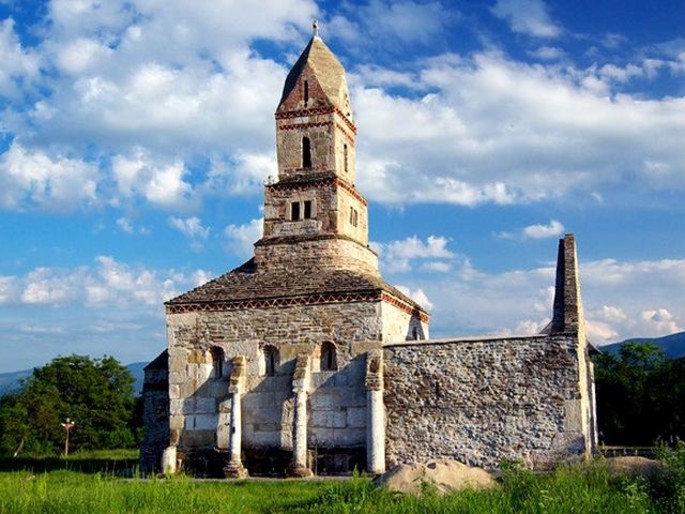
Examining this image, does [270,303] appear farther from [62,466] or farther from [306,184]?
[62,466]

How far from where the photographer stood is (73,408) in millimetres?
56094

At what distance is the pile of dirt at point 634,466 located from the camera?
16109 mm

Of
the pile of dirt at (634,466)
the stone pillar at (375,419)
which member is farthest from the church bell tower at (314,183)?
the pile of dirt at (634,466)

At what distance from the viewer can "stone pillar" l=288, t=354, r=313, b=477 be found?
79.3 feet

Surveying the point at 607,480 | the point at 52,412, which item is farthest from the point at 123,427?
the point at 607,480

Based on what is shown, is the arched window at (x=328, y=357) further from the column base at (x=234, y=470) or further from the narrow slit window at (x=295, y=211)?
the narrow slit window at (x=295, y=211)

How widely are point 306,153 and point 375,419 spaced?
982 centimetres

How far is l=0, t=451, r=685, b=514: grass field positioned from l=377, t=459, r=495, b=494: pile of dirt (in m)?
0.39

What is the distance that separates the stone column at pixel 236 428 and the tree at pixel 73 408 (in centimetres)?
2897

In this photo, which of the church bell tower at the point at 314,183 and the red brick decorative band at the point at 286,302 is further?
the church bell tower at the point at 314,183

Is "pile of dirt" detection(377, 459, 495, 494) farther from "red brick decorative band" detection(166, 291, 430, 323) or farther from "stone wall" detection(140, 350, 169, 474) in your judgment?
"stone wall" detection(140, 350, 169, 474)

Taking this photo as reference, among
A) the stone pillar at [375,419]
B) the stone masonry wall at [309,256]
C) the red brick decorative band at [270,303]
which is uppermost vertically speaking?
the stone masonry wall at [309,256]

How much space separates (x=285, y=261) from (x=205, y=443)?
6.31 meters

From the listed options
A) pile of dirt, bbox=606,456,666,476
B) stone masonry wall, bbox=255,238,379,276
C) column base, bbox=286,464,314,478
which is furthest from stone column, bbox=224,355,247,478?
pile of dirt, bbox=606,456,666,476
